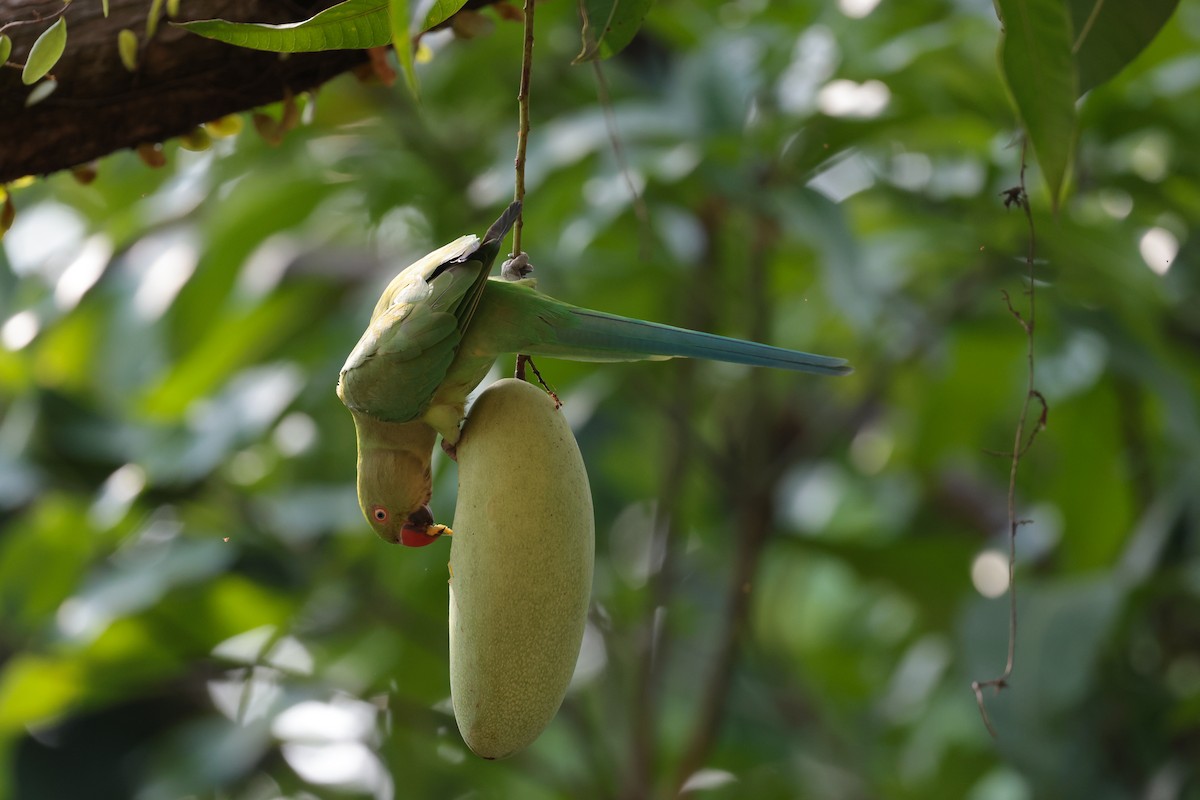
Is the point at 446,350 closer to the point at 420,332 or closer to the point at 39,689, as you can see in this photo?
the point at 420,332

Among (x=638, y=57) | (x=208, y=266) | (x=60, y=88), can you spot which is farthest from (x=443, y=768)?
(x=60, y=88)

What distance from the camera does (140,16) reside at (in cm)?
86

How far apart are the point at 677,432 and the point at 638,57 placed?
1.00 metres

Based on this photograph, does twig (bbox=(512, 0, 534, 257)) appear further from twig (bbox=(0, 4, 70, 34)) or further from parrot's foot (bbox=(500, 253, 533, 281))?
twig (bbox=(0, 4, 70, 34))

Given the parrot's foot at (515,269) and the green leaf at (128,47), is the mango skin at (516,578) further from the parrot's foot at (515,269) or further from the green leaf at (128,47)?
the green leaf at (128,47)

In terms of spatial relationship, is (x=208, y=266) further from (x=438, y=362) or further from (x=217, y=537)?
(x=438, y=362)

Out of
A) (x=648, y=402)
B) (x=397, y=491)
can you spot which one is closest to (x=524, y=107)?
(x=397, y=491)

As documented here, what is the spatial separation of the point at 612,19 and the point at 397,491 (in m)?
0.36

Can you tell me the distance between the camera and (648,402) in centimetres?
226

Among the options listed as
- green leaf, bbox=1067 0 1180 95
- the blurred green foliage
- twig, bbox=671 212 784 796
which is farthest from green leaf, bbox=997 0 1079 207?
twig, bbox=671 212 784 796

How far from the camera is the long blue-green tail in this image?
695 mm

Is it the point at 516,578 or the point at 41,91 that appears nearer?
the point at 516,578

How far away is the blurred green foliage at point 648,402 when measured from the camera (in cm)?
186

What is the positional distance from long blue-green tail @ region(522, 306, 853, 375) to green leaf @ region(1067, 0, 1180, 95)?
0.33 metres
